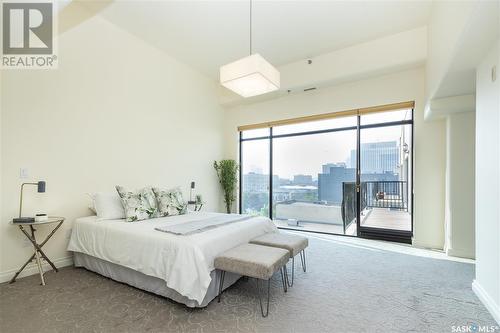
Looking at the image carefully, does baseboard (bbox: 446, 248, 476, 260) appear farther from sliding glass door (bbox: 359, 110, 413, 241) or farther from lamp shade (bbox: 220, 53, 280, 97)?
lamp shade (bbox: 220, 53, 280, 97)

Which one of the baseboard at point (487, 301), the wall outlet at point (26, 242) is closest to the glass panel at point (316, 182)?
the baseboard at point (487, 301)

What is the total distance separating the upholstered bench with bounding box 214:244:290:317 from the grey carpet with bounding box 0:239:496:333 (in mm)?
265

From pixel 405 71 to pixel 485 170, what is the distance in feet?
8.74

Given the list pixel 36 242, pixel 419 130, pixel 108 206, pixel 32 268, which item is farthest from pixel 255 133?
pixel 32 268

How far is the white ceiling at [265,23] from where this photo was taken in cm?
337

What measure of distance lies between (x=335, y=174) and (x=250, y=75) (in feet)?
10.5

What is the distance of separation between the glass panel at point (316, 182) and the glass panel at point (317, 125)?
153mm

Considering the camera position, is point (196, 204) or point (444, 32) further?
point (196, 204)

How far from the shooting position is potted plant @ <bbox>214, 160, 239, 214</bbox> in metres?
5.83

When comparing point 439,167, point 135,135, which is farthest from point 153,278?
point 439,167

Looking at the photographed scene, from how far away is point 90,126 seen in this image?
3500 millimetres

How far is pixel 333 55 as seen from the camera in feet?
14.8

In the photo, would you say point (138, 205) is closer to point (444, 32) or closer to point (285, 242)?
point (285, 242)

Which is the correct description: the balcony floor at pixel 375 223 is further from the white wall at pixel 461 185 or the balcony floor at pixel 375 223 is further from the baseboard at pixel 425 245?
the white wall at pixel 461 185
